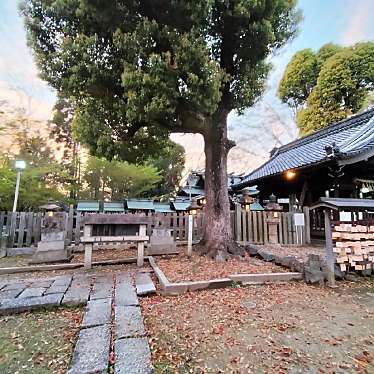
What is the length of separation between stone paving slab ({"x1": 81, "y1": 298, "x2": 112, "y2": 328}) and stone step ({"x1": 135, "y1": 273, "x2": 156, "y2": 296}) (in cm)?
55

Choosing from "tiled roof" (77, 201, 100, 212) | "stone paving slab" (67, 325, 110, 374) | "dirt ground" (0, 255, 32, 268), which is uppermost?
"tiled roof" (77, 201, 100, 212)

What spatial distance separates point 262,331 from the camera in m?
2.79

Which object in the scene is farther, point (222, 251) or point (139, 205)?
point (139, 205)

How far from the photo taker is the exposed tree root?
6246 millimetres

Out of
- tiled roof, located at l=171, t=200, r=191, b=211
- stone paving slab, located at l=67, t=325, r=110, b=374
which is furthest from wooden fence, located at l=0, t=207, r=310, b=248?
stone paving slab, located at l=67, t=325, r=110, b=374

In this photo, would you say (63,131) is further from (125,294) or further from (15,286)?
(125,294)

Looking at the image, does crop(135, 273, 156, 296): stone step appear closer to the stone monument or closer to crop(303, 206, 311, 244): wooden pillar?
the stone monument

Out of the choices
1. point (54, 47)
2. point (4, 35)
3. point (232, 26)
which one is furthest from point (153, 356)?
point (4, 35)

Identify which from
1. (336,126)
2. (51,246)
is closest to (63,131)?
(51,246)

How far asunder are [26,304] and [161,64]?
16.1 ft

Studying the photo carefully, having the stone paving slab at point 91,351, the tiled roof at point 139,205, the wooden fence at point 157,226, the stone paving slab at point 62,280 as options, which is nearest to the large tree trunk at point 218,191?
the wooden fence at point 157,226

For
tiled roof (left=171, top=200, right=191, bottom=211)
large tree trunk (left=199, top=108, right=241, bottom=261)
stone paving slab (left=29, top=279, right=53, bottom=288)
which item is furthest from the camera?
tiled roof (left=171, top=200, right=191, bottom=211)

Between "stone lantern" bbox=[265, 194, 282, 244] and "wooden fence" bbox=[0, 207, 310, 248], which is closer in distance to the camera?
"wooden fence" bbox=[0, 207, 310, 248]

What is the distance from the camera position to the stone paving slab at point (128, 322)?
8.27 feet
